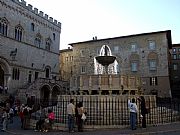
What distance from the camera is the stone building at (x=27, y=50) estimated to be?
99.8 ft

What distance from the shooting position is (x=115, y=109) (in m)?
11.5

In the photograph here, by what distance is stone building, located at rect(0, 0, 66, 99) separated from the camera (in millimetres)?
30422

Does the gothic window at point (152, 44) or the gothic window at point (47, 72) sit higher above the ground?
the gothic window at point (152, 44)

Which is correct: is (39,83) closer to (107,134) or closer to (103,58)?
(103,58)

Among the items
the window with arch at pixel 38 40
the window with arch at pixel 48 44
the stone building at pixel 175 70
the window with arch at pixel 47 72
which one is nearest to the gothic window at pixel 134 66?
the stone building at pixel 175 70

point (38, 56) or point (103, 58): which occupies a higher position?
point (38, 56)

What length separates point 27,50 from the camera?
3453 cm

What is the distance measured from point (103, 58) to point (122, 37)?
2727cm

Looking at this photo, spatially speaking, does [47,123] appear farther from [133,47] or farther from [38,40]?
[133,47]

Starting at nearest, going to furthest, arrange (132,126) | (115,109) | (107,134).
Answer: (107,134) < (132,126) < (115,109)

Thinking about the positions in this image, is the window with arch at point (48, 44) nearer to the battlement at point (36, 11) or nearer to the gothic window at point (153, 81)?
the battlement at point (36, 11)

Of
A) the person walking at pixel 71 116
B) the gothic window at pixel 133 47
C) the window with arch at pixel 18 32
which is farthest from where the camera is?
the gothic window at pixel 133 47

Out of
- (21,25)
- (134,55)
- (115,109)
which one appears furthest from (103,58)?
(134,55)

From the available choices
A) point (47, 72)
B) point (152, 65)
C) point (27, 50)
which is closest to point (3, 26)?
point (27, 50)
